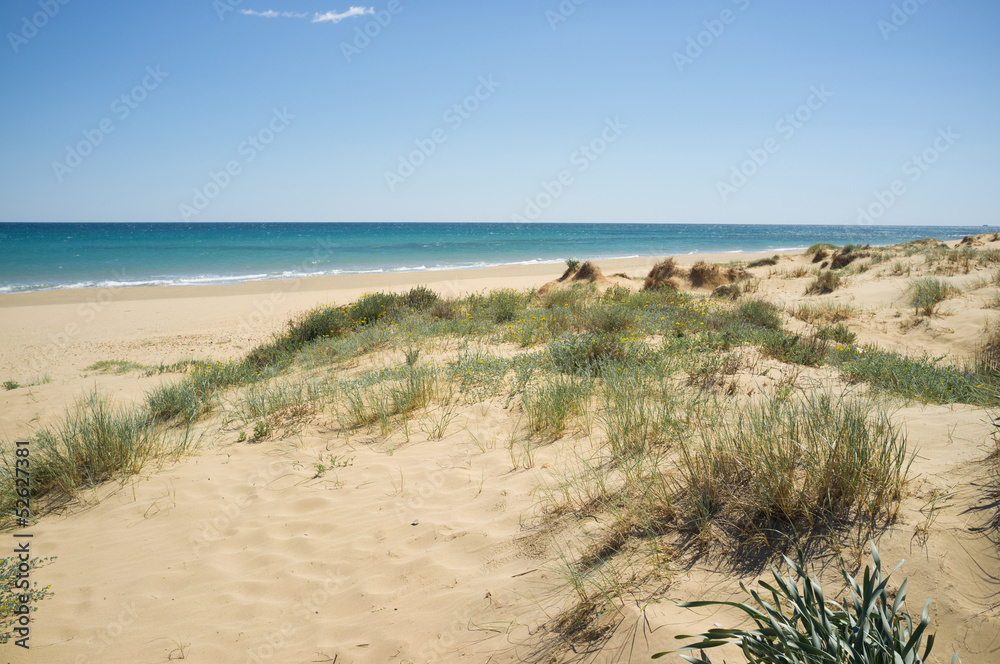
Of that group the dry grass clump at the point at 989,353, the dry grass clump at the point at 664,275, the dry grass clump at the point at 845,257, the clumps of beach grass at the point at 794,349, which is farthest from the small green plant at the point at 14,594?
the dry grass clump at the point at 845,257

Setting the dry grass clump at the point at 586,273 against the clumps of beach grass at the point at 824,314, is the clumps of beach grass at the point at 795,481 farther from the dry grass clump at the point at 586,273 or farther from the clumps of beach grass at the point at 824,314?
the dry grass clump at the point at 586,273

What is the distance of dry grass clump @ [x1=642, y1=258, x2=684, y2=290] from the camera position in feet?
46.1

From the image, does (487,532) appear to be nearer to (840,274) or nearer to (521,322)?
(521,322)

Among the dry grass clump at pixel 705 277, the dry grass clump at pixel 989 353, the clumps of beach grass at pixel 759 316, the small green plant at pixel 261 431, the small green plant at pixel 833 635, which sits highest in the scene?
the dry grass clump at pixel 705 277

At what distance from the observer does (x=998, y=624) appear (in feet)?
6.28

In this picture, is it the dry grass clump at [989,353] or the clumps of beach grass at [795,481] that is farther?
the dry grass clump at [989,353]

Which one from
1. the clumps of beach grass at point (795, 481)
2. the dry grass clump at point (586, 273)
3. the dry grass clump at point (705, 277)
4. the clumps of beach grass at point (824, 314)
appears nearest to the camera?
the clumps of beach grass at point (795, 481)

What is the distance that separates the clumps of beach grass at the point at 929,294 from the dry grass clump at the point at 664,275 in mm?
5214

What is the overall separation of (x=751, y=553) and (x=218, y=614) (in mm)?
3074

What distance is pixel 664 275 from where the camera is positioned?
14688 millimetres

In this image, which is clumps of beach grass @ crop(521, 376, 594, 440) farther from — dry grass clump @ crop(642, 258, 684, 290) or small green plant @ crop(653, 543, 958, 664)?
dry grass clump @ crop(642, 258, 684, 290)

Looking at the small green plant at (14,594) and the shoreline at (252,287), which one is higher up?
the shoreline at (252,287)

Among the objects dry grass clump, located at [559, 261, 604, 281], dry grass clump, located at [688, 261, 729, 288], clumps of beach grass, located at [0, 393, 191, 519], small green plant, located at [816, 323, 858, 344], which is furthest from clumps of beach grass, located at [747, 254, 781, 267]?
clumps of beach grass, located at [0, 393, 191, 519]

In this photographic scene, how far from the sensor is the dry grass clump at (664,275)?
1406cm
